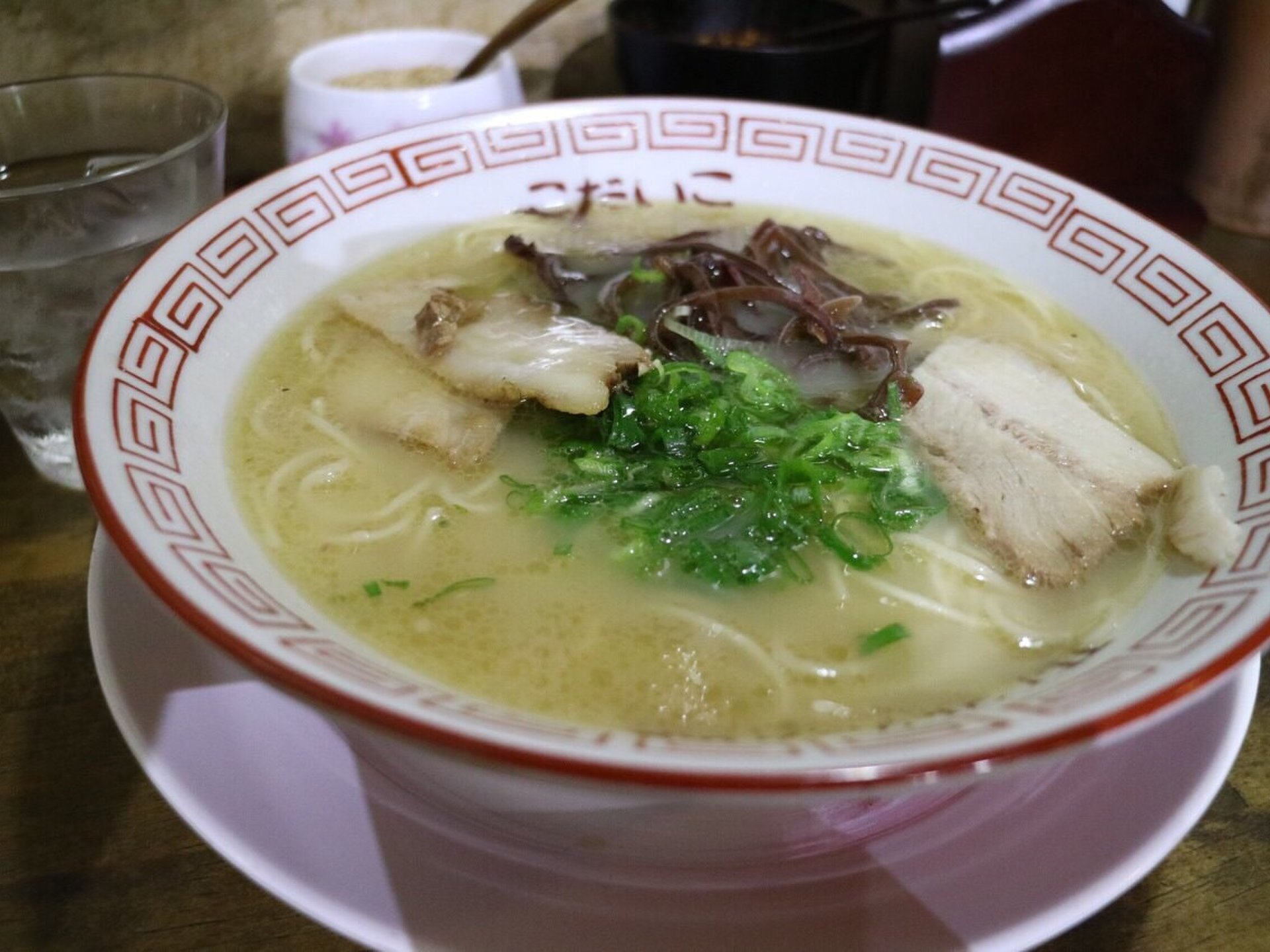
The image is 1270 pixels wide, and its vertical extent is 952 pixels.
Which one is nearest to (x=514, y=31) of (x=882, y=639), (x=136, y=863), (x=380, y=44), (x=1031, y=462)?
(x=380, y=44)

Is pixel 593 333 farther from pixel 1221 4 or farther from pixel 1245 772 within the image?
pixel 1221 4

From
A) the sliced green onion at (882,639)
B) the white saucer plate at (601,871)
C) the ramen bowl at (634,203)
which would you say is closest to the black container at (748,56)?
the ramen bowl at (634,203)

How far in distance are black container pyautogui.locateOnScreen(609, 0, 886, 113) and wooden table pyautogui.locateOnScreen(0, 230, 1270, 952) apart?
2116 millimetres

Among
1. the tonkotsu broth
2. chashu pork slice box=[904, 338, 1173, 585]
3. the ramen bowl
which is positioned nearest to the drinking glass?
the ramen bowl

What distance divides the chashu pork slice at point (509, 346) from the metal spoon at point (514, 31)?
3.50 feet

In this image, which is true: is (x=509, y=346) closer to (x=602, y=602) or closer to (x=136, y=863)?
(x=602, y=602)

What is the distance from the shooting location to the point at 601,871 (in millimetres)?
1257

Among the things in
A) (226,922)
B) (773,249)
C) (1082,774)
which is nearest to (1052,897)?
(1082,774)

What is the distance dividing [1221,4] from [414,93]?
8.51 ft

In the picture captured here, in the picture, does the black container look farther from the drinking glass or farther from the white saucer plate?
the white saucer plate

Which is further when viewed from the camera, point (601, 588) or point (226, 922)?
point (601, 588)

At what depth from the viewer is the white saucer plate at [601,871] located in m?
1.18

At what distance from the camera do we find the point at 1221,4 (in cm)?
311

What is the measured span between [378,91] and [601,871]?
88.9 inches
